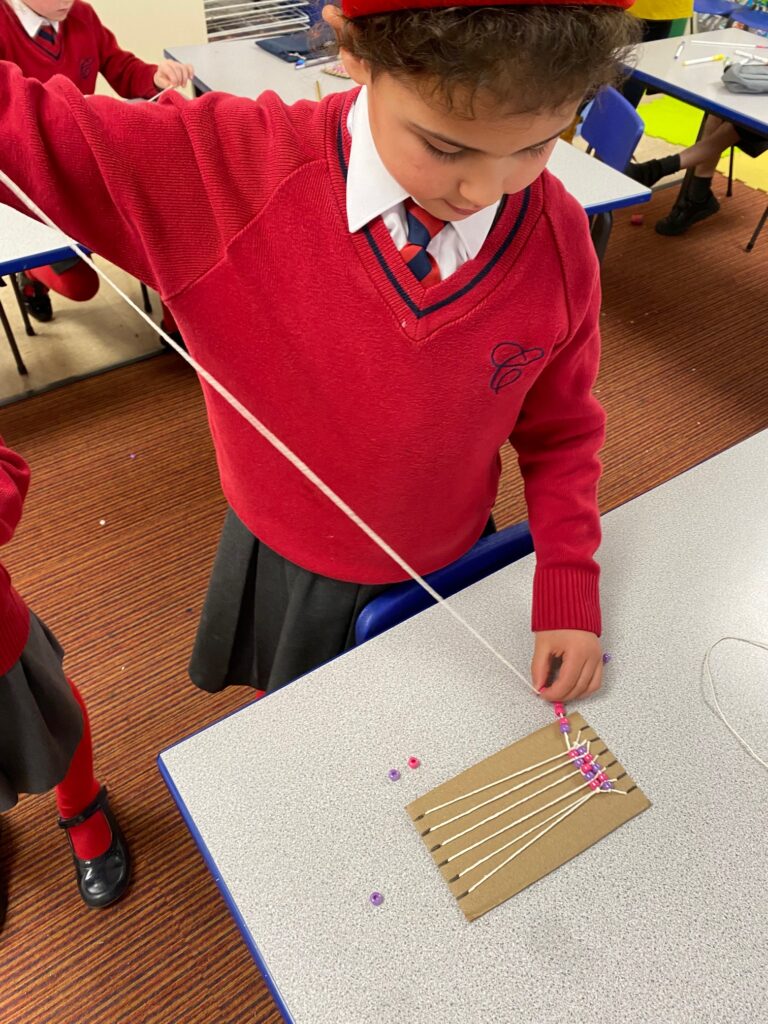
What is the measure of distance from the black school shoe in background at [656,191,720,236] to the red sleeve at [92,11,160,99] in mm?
2218

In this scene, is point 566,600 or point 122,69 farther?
point 122,69

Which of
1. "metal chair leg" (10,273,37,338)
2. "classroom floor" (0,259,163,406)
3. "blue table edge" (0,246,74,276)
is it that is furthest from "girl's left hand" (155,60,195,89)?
"blue table edge" (0,246,74,276)

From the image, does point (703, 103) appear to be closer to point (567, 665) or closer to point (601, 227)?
point (601, 227)

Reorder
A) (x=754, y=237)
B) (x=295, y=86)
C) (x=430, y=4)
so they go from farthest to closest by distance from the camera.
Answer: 1. (x=754, y=237)
2. (x=295, y=86)
3. (x=430, y=4)

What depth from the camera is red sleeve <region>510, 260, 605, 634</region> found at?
831 mm

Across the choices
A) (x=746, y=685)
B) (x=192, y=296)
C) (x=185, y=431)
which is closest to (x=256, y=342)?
(x=192, y=296)

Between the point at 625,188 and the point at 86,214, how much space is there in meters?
1.72

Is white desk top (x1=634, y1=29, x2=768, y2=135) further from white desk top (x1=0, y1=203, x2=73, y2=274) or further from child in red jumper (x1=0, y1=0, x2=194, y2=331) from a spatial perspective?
white desk top (x1=0, y1=203, x2=73, y2=274)

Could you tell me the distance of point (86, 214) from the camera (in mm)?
629

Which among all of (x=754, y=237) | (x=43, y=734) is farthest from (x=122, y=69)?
(x=754, y=237)

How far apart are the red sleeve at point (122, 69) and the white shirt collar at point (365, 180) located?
1.95 metres

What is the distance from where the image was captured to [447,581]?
984mm

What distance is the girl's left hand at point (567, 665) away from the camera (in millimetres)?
801

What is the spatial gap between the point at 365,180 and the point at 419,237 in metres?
0.07
